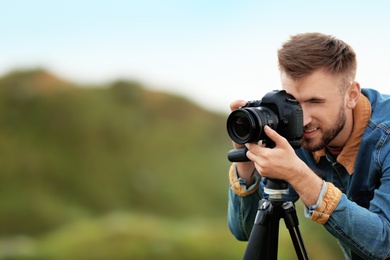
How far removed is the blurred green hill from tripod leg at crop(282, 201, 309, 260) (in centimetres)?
398

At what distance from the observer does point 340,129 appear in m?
2.16

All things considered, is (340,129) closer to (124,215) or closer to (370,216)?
(370,216)

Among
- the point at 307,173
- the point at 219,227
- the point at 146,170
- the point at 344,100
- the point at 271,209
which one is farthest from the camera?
the point at 146,170

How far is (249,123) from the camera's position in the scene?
189 centimetres

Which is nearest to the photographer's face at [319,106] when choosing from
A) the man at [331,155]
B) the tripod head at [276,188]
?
the man at [331,155]

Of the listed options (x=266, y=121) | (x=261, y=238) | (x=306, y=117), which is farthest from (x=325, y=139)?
(x=261, y=238)

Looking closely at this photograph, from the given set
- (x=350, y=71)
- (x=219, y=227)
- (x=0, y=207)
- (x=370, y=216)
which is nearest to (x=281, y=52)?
(x=350, y=71)

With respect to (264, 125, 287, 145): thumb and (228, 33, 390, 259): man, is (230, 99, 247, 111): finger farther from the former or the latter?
(264, 125, 287, 145): thumb

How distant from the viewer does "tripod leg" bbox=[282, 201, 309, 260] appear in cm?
201

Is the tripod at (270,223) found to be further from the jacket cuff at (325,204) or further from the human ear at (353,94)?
the human ear at (353,94)

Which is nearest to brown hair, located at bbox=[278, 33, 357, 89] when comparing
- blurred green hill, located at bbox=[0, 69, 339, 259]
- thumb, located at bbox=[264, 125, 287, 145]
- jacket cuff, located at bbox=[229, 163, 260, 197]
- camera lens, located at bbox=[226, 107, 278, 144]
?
camera lens, located at bbox=[226, 107, 278, 144]

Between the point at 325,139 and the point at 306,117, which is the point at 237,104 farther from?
the point at 325,139

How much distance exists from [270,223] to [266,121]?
389mm

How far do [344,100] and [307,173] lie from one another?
45 centimetres
